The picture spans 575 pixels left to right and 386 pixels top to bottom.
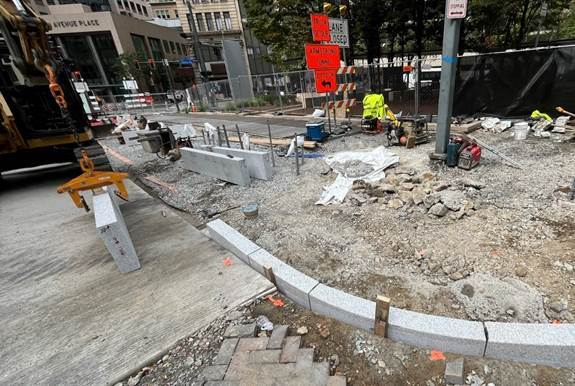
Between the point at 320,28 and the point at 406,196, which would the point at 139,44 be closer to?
the point at 320,28

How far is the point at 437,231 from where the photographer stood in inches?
146

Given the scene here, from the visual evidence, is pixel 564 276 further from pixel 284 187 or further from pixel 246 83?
pixel 246 83

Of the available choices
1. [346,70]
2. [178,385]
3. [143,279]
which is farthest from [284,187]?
[346,70]

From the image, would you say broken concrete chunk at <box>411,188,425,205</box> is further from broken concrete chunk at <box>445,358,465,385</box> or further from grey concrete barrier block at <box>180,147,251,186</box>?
grey concrete barrier block at <box>180,147,251,186</box>

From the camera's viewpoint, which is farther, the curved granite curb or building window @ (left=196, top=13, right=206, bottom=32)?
building window @ (left=196, top=13, right=206, bottom=32)

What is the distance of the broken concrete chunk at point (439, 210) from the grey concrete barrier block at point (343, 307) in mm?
2130

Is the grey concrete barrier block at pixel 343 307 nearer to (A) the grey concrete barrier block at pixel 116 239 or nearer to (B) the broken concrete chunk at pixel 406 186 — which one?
(A) the grey concrete barrier block at pixel 116 239

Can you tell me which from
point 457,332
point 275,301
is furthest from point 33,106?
point 457,332

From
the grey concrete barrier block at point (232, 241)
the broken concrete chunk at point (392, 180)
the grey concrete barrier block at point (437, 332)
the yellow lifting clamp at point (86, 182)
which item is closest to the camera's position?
the grey concrete barrier block at point (437, 332)

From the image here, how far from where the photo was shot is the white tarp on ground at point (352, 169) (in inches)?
200

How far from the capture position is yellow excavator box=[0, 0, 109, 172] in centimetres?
543

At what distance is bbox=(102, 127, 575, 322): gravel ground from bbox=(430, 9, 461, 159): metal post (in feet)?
1.76

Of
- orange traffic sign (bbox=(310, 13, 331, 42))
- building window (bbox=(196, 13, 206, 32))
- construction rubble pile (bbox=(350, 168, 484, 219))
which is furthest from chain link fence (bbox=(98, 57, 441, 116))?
building window (bbox=(196, 13, 206, 32))

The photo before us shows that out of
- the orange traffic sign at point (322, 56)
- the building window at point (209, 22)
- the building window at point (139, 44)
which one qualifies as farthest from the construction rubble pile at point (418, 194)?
the building window at point (209, 22)
